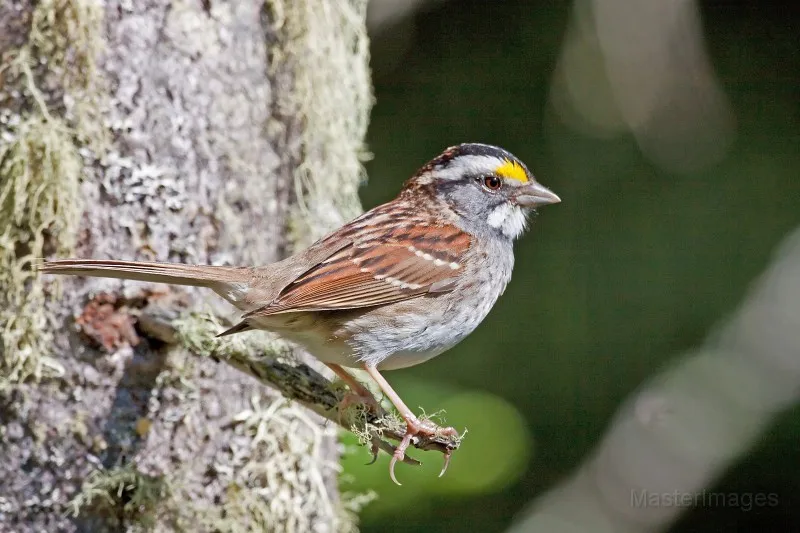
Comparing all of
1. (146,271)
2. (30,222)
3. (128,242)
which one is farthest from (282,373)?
(30,222)

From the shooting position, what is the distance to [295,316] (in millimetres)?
3316

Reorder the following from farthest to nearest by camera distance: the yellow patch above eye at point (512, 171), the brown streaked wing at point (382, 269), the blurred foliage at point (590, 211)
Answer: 1. the blurred foliage at point (590, 211)
2. the yellow patch above eye at point (512, 171)
3. the brown streaked wing at point (382, 269)

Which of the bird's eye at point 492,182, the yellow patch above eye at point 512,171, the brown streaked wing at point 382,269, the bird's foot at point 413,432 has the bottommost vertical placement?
the bird's foot at point 413,432

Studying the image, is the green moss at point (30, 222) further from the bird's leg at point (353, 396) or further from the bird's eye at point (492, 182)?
the bird's eye at point (492, 182)

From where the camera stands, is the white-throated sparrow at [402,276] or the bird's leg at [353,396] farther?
the white-throated sparrow at [402,276]

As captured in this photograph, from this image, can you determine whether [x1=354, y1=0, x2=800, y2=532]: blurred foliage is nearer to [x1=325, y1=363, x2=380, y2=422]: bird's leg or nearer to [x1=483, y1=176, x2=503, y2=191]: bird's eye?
[x1=483, y1=176, x2=503, y2=191]: bird's eye

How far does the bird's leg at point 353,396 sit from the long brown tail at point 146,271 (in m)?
0.49

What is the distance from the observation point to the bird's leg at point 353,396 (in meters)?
3.16

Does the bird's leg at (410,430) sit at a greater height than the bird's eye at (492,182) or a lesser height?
lesser

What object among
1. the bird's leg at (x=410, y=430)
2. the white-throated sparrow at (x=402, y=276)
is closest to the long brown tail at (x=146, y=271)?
the white-throated sparrow at (x=402, y=276)

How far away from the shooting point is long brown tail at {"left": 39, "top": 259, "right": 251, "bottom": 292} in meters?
2.87

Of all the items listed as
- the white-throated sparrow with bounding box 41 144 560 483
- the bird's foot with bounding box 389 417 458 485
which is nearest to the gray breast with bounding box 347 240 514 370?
the white-throated sparrow with bounding box 41 144 560 483

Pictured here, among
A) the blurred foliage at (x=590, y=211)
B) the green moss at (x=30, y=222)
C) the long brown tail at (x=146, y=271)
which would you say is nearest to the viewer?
the long brown tail at (x=146, y=271)

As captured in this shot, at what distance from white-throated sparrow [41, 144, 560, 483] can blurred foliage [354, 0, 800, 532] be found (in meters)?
2.13
